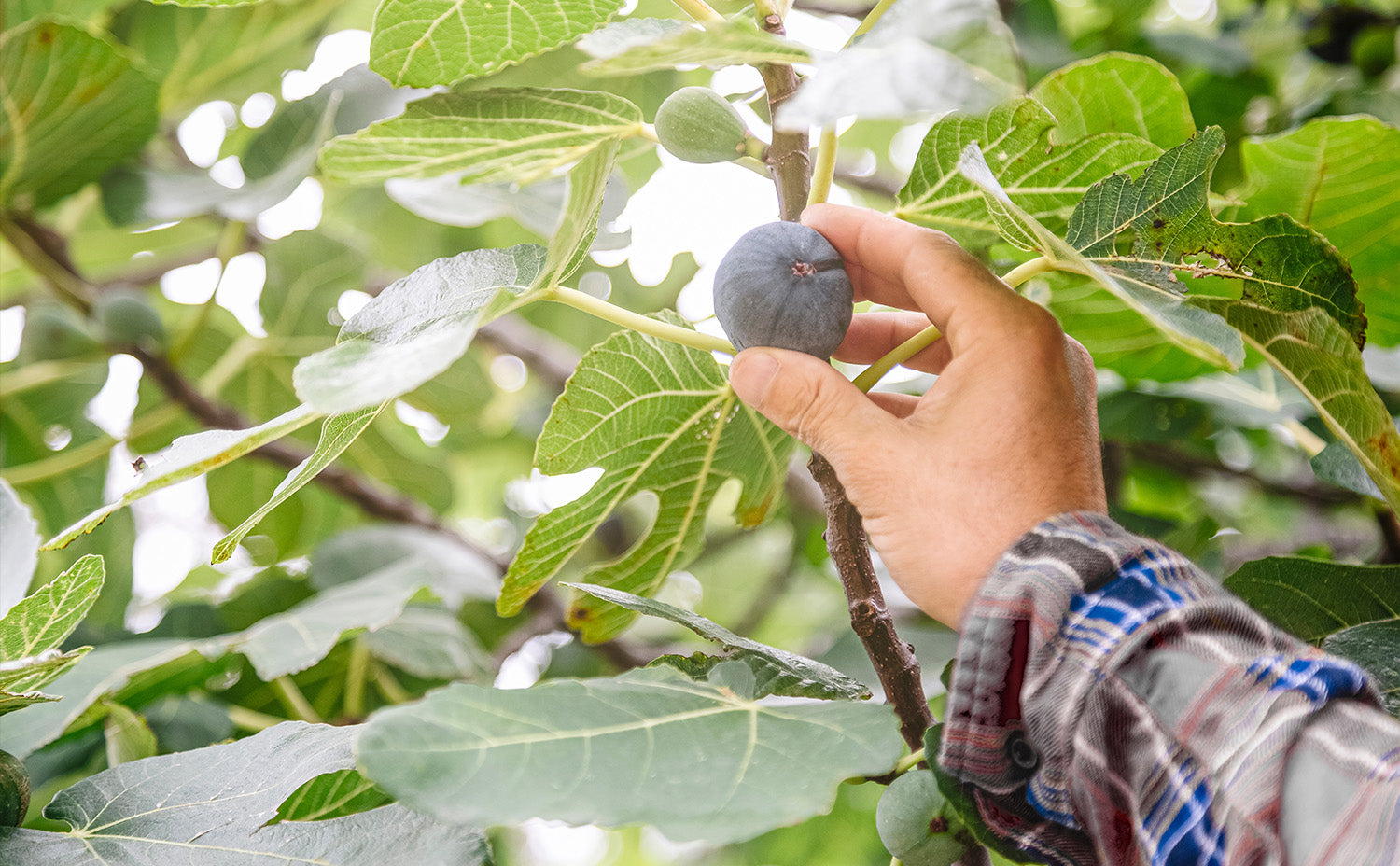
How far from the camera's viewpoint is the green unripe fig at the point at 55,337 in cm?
194

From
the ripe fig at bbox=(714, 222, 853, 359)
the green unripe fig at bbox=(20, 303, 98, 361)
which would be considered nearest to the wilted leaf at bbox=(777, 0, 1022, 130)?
the ripe fig at bbox=(714, 222, 853, 359)

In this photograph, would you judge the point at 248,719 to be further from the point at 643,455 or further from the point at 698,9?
the point at 698,9

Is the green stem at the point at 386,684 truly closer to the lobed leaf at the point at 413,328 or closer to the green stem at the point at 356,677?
the green stem at the point at 356,677

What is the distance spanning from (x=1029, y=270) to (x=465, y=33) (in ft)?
1.99

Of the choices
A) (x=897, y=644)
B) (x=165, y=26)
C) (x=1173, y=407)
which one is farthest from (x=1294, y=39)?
(x=165, y=26)

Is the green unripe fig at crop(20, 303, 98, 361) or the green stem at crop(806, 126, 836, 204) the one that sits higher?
the green stem at crop(806, 126, 836, 204)

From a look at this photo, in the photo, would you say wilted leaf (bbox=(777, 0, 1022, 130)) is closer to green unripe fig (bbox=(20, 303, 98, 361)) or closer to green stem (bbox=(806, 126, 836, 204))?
green stem (bbox=(806, 126, 836, 204))

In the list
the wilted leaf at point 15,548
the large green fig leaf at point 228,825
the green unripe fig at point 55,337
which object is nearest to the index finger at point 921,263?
the large green fig leaf at point 228,825

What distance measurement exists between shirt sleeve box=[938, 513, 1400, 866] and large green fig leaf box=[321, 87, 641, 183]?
567 millimetres

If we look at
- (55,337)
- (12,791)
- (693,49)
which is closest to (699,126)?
(693,49)

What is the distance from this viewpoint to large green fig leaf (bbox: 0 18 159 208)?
1.52 m

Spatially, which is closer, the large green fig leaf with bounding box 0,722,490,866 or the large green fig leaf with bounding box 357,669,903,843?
the large green fig leaf with bounding box 357,669,903,843

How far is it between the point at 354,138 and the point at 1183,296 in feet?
2.44

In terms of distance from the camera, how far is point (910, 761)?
967 mm
